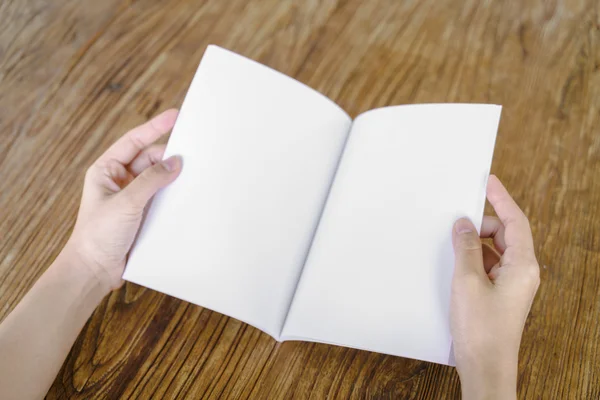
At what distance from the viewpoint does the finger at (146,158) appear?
2.55 ft

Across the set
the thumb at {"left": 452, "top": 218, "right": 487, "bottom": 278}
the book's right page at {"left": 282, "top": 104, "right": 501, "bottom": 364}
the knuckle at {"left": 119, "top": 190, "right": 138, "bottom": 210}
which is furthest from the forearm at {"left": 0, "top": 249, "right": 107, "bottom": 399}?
the thumb at {"left": 452, "top": 218, "right": 487, "bottom": 278}

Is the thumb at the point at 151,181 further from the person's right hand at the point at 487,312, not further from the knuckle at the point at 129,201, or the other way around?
the person's right hand at the point at 487,312

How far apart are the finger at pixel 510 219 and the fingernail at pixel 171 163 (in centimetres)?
42

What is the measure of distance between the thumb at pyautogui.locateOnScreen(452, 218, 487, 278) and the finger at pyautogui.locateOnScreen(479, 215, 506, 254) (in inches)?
4.8

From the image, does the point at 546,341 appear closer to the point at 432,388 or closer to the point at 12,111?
the point at 432,388

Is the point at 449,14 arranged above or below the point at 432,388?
above

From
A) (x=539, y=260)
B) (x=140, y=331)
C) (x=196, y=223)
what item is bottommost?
(x=140, y=331)

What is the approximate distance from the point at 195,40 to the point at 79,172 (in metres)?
0.30

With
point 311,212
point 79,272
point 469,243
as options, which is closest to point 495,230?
point 469,243

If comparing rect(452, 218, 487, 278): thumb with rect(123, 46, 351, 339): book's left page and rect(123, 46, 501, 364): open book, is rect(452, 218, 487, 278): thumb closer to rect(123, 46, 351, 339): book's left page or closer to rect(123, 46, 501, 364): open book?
rect(123, 46, 501, 364): open book

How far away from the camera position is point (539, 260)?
2.35 feet

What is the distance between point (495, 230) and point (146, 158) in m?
0.55

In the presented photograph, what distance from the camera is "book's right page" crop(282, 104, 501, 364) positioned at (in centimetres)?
61

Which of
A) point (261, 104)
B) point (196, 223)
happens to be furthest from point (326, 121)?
point (196, 223)
